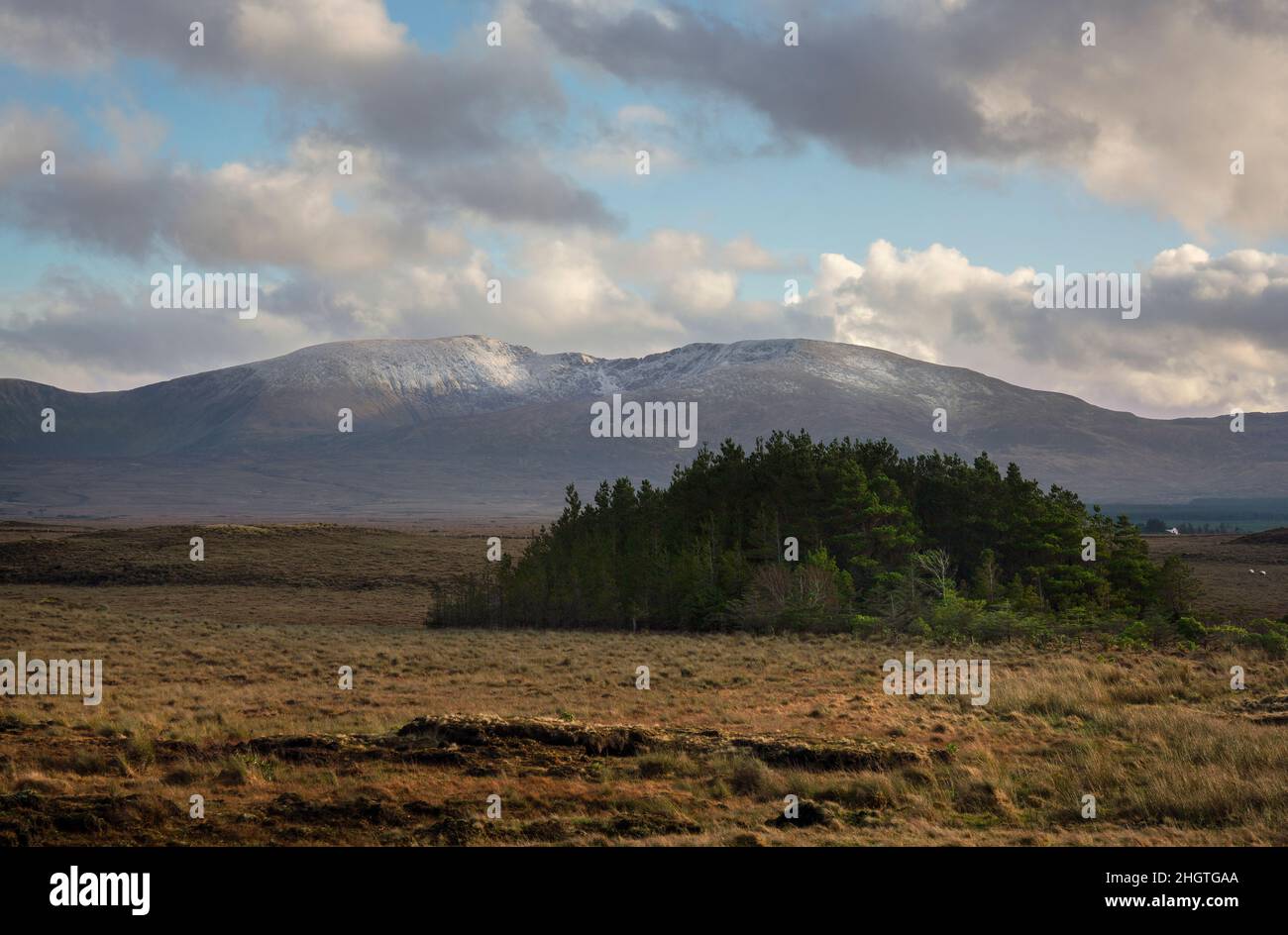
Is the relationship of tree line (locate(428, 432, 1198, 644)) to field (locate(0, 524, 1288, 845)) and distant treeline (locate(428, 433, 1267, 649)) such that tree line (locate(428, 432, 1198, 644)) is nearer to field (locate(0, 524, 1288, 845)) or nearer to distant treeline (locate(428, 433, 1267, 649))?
distant treeline (locate(428, 433, 1267, 649))

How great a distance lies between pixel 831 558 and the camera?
176 ft

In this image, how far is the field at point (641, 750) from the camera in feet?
42.0

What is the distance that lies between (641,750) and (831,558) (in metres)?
37.5

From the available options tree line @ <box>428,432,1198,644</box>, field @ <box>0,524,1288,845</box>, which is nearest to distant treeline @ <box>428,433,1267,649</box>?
tree line @ <box>428,432,1198,644</box>

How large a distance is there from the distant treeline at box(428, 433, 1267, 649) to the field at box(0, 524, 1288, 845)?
10755mm

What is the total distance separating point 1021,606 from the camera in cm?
4778

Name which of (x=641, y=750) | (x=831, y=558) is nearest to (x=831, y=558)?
(x=831, y=558)

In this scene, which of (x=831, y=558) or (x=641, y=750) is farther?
(x=831, y=558)

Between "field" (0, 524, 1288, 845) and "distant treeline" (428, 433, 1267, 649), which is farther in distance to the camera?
"distant treeline" (428, 433, 1267, 649)

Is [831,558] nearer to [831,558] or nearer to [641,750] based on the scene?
[831,558]

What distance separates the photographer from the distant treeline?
49.5m
